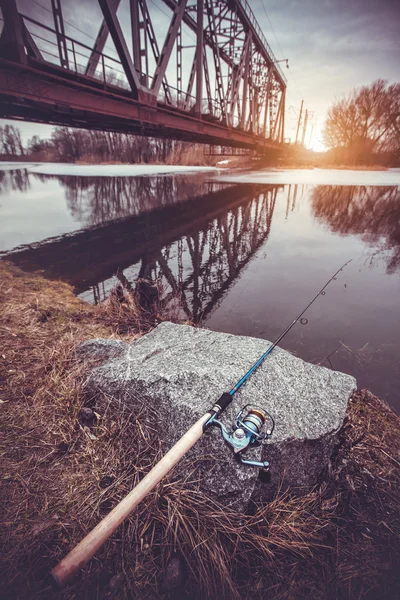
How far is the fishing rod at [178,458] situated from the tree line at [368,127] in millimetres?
65061

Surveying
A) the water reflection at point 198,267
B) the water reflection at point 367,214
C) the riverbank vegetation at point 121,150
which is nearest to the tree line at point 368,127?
the riverbank vegetation at point 121,150

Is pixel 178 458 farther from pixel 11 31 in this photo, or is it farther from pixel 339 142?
pixel 339 142

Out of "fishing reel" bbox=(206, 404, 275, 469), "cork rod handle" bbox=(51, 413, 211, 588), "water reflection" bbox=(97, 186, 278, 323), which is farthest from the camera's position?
"water reflection" bbox=(97, 186, 278, 323)

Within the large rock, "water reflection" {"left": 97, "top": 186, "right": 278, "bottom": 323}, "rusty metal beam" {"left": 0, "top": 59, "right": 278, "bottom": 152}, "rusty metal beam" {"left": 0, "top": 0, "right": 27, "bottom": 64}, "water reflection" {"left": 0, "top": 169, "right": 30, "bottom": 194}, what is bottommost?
"water reflection" {"left": 97, "top": 186, "right": 278, "bottom": 323}

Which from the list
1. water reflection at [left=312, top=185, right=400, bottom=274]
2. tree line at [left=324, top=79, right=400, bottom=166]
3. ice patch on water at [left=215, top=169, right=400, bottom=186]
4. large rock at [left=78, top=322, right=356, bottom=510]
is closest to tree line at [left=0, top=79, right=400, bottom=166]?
tree line at [left=324, top=79, right=400, bottom=166]

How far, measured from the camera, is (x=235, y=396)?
6.41 ft

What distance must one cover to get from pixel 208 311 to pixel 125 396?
2.89 meters

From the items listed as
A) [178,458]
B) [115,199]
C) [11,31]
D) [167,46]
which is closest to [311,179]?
[167,46]

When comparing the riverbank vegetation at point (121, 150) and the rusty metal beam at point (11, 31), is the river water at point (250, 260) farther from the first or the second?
the riverbank vegetation at point (121, 150)

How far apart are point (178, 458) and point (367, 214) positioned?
→ 45.4ft

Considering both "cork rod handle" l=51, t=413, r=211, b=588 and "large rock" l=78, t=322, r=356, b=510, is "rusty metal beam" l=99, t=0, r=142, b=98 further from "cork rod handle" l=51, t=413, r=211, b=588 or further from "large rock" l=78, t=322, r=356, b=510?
"cork rod handle" l=51, t=413, r=211, b=588

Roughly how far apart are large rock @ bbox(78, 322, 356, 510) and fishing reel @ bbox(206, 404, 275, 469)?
0.06 metres

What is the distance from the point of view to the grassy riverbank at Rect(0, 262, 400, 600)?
1436 mm

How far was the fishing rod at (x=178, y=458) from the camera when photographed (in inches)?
41.8
